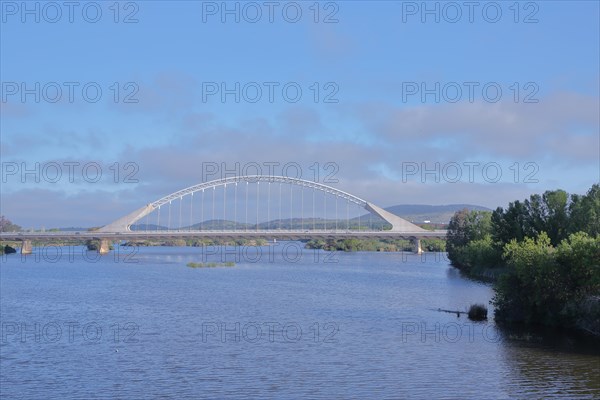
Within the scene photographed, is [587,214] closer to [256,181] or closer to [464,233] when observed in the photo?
[464,233]

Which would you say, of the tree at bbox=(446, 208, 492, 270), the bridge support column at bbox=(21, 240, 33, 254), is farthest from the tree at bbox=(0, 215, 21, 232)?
the tree at bbox=(446, 208, 492, 270)

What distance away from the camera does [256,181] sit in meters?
103

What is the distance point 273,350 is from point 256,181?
81.0 meters

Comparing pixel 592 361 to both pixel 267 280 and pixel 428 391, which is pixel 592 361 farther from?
pixel 267 280

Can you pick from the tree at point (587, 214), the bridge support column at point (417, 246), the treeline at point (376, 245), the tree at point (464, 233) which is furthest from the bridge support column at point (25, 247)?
the tree at point (587, 214)

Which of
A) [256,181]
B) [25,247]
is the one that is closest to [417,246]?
[256,181]

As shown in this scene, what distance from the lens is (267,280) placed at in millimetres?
51406

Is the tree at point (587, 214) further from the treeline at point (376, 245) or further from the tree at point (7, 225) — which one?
the tree at point (7, 225)

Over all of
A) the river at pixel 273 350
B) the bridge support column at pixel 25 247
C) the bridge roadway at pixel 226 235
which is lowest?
the river at pixel 273 350

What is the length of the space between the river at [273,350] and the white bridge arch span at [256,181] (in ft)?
190

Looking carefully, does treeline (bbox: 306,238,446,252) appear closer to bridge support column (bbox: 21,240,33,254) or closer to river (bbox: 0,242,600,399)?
bridge support column (bbox: 21,240,33,254)

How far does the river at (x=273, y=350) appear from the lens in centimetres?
1748

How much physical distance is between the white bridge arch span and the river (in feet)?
190

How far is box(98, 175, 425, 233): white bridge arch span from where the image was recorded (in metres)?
96.8
